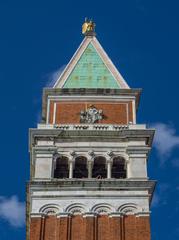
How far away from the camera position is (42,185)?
48594 mm

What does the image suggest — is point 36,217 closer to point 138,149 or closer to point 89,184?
point 89,184

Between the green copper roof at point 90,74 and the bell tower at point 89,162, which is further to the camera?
the green copper roof at point 90,74

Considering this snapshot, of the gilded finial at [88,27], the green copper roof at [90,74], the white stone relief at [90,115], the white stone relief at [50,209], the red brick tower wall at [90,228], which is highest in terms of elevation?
the gilded finial at [88,27]

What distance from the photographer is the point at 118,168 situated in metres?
50.9

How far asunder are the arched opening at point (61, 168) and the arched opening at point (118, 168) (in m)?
3.01

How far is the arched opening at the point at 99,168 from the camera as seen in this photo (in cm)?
5056

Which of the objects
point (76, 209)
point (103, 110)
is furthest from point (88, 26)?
point (76, 209)

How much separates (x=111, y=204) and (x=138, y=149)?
4.78 meters

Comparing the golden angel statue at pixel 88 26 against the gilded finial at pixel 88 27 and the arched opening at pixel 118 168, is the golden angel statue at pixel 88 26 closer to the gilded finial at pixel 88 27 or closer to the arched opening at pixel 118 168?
the gilded finial at pixel 88 27

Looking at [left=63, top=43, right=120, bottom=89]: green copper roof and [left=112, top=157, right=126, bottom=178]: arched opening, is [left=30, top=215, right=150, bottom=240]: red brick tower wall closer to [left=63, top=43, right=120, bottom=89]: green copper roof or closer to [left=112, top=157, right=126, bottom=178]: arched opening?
[left=112, top=157, right=126, bottom=178]: arched opening

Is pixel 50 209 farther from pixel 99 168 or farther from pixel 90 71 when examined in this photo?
pixel 90 71

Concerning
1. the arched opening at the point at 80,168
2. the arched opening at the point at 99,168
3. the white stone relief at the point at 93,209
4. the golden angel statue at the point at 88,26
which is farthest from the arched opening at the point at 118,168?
the golden angel statue at the point at 88,26

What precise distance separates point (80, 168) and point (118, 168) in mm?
2434

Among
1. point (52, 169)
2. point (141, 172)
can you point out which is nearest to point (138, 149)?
point (141, 172)
